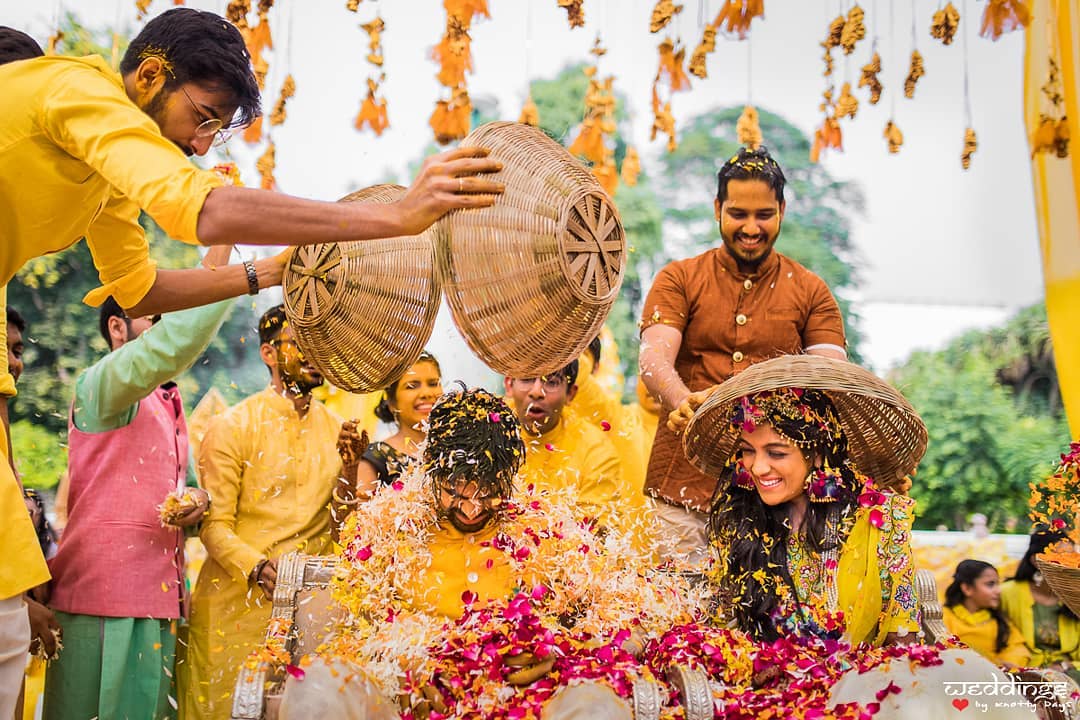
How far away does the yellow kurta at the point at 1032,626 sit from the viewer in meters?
5.29

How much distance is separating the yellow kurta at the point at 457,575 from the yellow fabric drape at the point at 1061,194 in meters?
3.44

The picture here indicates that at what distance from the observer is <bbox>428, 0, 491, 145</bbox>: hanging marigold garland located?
417 centimetres

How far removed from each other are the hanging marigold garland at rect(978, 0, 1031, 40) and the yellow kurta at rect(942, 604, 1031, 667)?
272cm

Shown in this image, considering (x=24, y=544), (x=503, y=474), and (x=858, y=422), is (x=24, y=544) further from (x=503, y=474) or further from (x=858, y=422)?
(x=858, y=422)

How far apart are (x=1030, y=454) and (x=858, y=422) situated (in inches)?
201

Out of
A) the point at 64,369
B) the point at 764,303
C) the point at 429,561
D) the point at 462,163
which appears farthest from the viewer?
the point at 64,369

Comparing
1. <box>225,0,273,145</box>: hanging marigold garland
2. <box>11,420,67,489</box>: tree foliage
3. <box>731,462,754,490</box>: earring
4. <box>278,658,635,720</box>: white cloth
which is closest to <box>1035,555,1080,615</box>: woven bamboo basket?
<box>731,462,754,490</box>: earring

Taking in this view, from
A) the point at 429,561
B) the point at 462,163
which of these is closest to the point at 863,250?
the point at 429,561

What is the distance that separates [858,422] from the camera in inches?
138

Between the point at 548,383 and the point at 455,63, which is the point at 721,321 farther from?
the point at 455,63

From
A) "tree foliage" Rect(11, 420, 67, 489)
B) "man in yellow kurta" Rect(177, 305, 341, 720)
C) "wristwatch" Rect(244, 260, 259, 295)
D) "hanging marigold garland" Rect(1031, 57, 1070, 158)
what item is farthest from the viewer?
"tree foliage" Rect(11, 420, 67, 489)

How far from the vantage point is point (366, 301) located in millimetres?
2762

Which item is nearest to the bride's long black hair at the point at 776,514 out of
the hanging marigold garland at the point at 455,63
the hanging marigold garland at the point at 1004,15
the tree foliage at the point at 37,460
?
the hanging marigold garland at the point at 455,63

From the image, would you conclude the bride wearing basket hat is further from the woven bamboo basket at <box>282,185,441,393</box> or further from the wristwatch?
the wristwatch
